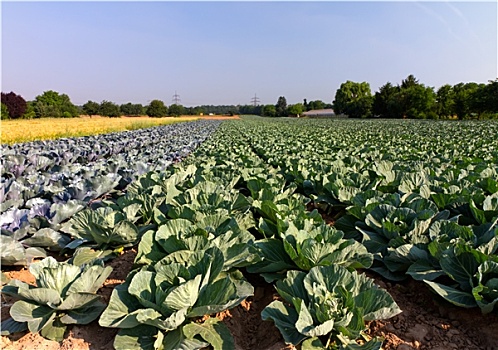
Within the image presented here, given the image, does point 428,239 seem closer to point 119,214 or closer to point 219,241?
point 219,241

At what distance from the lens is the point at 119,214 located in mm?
2791

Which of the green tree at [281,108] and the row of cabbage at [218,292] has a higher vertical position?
the green tree at [281,108]

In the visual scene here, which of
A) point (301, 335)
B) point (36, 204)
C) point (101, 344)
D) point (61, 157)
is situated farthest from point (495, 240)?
point (61, 157)

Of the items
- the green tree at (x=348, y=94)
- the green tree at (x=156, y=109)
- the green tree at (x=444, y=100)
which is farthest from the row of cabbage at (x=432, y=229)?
the green tree at (x=348, y=94)

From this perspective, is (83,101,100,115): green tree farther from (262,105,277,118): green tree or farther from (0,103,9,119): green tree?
(262,105,277,118): green tree

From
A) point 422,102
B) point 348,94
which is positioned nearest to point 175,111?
point 348,94

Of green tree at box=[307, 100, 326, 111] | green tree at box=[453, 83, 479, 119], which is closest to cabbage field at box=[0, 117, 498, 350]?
green tree at box=[453, 83, 479, 119]

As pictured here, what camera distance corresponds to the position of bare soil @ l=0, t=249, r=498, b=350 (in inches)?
68.3

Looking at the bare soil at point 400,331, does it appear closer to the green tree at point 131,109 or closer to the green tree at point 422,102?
the green tree at point 422,102

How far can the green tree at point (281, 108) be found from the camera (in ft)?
338

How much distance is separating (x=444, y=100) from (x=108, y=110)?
73.3 meters

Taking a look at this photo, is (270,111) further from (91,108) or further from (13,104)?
(13,104)

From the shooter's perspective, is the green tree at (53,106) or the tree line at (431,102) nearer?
the tree line at (431,102)

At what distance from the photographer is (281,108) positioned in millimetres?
104188
